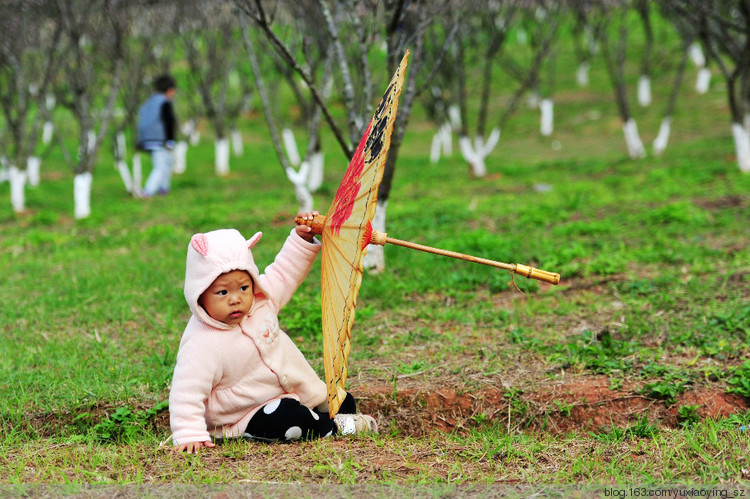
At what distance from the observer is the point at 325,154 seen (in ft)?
66.1

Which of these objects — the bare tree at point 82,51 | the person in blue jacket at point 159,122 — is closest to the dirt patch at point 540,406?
the bare tree at point 82,51

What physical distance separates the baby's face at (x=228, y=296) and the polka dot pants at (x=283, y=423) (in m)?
0.46

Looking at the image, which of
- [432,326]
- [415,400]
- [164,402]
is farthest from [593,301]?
[164,402]

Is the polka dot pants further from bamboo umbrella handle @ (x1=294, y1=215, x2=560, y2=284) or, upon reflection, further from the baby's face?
bamboo umbrella handle @ (x1=294, y1=215, x2=560, y2=284)

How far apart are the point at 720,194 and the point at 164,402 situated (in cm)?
754

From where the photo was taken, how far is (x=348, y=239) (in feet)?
8.95

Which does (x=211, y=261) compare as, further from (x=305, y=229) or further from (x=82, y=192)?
(x=82, y=192)

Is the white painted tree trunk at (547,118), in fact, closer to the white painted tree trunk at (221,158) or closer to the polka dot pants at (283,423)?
the white painted tree trunk at (221,158)

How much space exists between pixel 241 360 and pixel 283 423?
0.35m

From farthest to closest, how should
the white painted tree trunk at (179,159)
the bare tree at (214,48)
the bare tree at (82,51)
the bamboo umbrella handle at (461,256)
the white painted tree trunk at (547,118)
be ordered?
the white painted tree trunk at (547,118) → the white painted tree trunk at (179,159) → the bare tree at (214,48) → the bare tree at (82,51) → the bamboo umbrella handle at (461,256)

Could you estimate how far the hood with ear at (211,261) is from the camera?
3.06m

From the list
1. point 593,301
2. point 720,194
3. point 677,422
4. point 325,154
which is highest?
point 325,154

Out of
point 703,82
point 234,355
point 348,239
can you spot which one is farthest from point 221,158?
point 703,82

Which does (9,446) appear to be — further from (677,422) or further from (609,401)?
(677,422)
